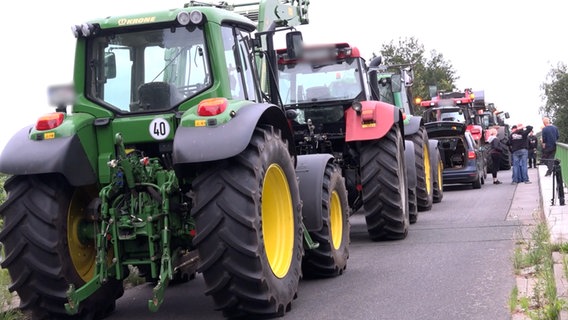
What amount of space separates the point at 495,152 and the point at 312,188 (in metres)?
17.0

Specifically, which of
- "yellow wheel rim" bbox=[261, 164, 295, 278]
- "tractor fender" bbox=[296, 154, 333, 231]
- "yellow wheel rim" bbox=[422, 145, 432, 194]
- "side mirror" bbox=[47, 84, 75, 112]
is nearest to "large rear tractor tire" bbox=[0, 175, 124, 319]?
"side mirror" bbox=[47, 84, 75, 112]

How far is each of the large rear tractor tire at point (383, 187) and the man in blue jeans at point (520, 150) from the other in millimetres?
10618

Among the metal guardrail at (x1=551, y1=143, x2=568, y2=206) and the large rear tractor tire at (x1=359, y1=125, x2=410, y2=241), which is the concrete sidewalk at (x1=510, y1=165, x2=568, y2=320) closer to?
the metal guardrail at (x1=551, y1=143, x2=568, y2=206)

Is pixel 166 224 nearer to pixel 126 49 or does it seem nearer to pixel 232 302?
pixel 232 302

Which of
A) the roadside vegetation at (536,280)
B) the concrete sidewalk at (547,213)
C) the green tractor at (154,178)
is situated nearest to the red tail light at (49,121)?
the green tractor at (154,178)

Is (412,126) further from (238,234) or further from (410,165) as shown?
(238,234)

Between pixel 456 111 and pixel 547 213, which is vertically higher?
pixel 456 111

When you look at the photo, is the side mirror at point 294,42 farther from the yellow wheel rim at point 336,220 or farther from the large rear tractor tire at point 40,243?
the large rear tractor tire at point 40,243

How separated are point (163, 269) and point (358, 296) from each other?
2042 millimetres

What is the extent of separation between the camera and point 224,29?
24.0ft

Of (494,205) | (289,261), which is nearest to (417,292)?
(289,261)

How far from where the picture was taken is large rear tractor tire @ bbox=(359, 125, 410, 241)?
1100cm

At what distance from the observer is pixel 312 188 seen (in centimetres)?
835

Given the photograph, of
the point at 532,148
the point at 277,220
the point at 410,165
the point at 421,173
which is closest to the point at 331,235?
the point at 277,220
